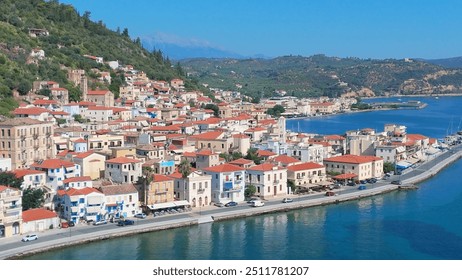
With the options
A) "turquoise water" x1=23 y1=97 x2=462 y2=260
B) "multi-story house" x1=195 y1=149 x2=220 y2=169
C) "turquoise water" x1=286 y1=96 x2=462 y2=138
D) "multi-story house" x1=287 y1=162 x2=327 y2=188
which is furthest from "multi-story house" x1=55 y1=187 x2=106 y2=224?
"turquoise water" x1=286 y1=96 x2=462 y2=138

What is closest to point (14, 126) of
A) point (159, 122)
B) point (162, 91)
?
point (159, 122)

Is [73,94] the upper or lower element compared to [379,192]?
upper

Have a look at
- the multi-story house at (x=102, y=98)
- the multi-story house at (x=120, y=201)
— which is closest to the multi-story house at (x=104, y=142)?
the multi-story house at (x=120, y=201)

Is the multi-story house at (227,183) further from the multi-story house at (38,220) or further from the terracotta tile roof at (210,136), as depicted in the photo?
the terracotta tile roof at (210,136)

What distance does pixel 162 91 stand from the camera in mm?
→ 41875

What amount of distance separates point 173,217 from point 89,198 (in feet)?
7.43

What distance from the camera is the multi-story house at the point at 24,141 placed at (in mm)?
20891

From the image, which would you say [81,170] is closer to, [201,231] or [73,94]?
[201,231]

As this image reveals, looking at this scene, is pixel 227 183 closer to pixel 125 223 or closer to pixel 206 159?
pixel 206 159

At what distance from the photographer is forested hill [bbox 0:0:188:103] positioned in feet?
111

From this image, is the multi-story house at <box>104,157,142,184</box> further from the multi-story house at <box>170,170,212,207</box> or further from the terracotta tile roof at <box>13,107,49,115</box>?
the terracotta tile roof at <box>13,107,49,115</box>

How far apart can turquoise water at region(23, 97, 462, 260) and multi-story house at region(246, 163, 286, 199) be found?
166 centimetres

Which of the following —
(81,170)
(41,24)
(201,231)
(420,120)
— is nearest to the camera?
(201,231)

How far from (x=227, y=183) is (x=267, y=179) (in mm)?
1572
